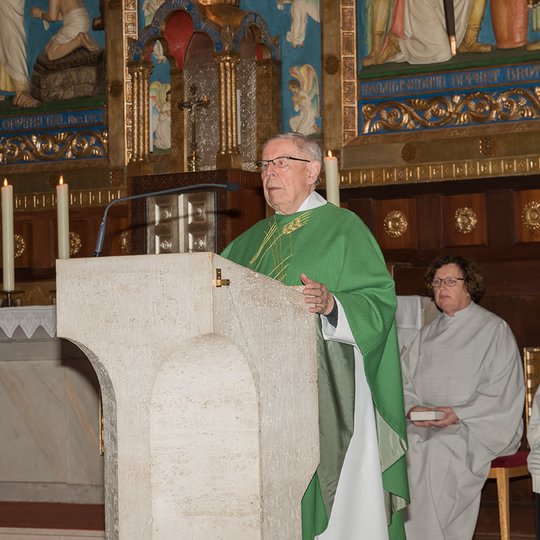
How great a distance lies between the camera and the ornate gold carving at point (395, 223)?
838 centimetres

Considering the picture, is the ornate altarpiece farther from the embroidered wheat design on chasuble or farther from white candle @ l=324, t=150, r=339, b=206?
the embroidered wheat design on chasuble

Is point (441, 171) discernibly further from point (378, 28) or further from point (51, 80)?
point (51, 80)

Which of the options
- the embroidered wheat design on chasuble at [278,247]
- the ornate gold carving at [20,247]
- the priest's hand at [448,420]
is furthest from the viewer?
the ornate gold carving at [20,247]

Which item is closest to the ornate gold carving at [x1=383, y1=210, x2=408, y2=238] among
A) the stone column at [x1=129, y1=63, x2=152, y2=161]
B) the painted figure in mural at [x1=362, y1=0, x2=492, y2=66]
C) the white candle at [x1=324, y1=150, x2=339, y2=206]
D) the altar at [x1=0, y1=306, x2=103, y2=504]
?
the painted figure in mural at [x1=362, y1=0, x2=492, y2=66]

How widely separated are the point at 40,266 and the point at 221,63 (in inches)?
100.0

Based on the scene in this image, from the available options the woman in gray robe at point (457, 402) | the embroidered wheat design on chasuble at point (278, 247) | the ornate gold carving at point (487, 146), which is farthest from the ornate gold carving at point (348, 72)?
the embroidered wheat design on chasuble at point (278, 247)

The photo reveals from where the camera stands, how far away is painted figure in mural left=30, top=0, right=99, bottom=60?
390 inches

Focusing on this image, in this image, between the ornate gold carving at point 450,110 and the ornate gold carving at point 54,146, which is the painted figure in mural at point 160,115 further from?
the ornate gold carving at point 450,110

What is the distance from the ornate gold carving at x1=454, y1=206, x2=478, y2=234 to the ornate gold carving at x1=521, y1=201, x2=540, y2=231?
35 cm

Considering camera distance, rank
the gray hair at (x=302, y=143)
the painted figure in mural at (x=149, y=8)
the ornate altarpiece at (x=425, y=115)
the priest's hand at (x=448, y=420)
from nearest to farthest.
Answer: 1. the gray hair at (x=302, y=143)
2. the priest's hand at (x=448, y=420)
3. the ornate altarpiece at (x=425, y=115)
4. the painted figure in mural at (x=149, y=8)

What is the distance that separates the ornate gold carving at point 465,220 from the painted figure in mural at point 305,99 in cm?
126

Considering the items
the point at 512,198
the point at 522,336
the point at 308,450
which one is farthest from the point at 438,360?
the point at 308,450

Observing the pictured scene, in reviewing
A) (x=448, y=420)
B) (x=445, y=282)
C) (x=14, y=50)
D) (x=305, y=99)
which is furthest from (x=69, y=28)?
(x=448, y=420)

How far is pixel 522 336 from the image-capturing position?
7.62m
